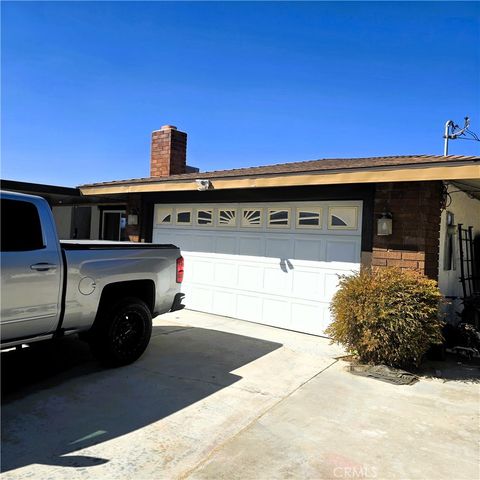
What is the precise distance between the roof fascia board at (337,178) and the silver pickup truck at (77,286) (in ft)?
7.03

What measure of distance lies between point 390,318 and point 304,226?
2.73 m

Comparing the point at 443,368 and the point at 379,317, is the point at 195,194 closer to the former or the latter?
the point at 379,317

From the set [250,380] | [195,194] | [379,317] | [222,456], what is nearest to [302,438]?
[222,456]

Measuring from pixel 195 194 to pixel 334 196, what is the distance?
10.8 ft

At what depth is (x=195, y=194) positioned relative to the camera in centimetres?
946

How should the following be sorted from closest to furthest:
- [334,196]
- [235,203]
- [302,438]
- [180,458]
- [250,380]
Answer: [180,458] → [302,438] → [250,380] → [334,196] → [235,203]

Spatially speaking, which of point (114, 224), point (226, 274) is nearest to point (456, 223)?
point (226, 274)

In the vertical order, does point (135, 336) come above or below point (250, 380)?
above

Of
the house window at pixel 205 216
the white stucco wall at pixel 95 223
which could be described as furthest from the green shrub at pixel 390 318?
the white stucco wall at pixel 95 223

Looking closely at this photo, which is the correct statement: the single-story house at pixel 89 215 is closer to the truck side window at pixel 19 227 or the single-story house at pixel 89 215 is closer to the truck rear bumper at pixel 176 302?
the truck rear bumper at pixel 176 302

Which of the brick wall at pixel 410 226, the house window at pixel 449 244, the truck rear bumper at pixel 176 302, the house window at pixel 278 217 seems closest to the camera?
the truck rear bumper at pixel 176 302

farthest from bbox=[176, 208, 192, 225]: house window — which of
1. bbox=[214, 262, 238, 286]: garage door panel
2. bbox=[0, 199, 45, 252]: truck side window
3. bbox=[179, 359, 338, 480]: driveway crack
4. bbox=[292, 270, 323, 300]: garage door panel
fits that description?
bbox=[0, 199, 45, 252]: truck side window

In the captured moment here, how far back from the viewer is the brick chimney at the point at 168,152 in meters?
12.7

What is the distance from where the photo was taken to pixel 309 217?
25.6ft
